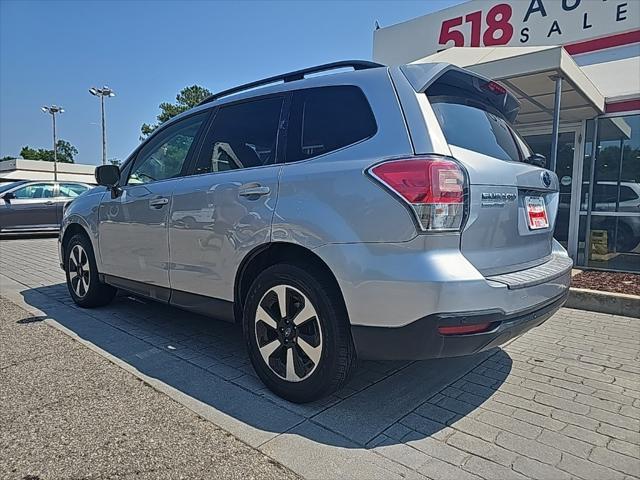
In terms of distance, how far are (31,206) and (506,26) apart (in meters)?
12.7

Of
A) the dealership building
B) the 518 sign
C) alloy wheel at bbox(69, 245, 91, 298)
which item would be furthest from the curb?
the 518 sign

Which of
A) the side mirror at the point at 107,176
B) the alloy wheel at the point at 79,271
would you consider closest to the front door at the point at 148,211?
the side mirror at the point at 107,176

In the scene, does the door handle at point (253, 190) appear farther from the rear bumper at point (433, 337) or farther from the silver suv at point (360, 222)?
the rear bumper at point (433, 337)

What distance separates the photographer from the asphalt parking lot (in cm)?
223

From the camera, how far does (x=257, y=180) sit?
117 inches

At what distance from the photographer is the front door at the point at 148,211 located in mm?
3750

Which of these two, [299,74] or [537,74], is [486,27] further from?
[299,74]

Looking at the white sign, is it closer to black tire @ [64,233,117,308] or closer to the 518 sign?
the 518 sign

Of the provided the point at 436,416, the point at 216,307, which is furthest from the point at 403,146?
the point at 216,307

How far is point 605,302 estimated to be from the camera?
5.13 meters

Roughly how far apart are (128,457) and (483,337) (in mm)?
1853

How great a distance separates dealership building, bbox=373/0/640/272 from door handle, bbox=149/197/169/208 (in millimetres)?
4642

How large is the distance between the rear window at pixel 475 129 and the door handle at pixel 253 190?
1136 millimetres

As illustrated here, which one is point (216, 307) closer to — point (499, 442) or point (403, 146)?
point (403, 146)
